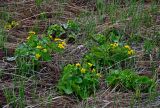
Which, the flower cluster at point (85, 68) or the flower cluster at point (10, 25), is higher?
the flower cluster at point (10, 25)

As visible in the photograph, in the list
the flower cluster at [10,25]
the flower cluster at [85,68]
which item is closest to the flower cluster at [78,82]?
the flower cluster at [85,68]

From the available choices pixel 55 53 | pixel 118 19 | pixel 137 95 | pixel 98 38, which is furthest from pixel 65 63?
pixel 118 19

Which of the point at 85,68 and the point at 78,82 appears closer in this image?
the point at 78,82

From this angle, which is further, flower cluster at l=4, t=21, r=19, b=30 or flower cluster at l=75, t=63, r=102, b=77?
flower cluster at l=4, t=21, r=19, b=30

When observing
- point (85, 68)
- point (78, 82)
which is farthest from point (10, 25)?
point (78, 82)

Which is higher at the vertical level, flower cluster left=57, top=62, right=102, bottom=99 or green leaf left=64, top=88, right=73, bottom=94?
flower cluster left=57, top=62, right=102, bottom=99

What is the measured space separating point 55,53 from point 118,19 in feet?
3.31

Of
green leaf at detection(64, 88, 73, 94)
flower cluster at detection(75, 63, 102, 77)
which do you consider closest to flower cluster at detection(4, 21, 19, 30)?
flower cluster at detection(75, 63, 102, 77)

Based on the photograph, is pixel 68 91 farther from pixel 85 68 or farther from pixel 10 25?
pixel 10 25

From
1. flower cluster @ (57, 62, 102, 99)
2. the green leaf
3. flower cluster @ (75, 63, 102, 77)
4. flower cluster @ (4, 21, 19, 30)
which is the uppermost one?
flower cluster @ (4, 21, 19, 30)

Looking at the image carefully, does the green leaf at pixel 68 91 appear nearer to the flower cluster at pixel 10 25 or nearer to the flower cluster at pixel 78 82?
the flower cluster at pixel 78 82

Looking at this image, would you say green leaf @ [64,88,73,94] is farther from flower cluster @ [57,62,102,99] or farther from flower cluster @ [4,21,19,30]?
flower cluster @ [4,21,19,30]

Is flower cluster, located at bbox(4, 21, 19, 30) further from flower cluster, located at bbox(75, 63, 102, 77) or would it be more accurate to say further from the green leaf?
the green leaf

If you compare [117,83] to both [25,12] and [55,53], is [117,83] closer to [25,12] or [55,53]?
[55,53]
